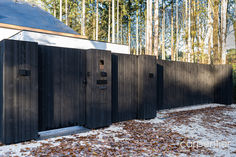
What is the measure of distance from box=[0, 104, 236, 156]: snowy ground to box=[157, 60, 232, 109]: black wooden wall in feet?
7.81

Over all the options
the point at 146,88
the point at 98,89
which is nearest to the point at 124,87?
→ the point at 146,88

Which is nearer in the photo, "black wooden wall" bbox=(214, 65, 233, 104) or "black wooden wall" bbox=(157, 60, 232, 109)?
"black wooden wall" bbox=(157, 60, 232, 109)

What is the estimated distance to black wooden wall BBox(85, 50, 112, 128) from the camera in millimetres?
4988

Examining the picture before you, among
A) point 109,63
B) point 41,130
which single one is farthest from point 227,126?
point 41,130

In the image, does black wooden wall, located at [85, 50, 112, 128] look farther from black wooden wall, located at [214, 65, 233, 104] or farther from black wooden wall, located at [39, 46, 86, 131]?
black wooden wall, located at [214, 65, 233, 104]

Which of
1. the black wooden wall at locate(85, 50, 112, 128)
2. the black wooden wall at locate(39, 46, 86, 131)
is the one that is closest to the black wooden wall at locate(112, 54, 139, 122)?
the black wooden wall at locate(85, 50, 112, 128)

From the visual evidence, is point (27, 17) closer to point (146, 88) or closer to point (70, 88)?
point (70, 88)

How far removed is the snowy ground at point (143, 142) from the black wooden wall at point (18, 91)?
0.29 meters

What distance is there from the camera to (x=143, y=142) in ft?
13.8

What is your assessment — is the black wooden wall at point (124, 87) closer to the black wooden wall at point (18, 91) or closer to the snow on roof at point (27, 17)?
the black wooden wall at point (18, 91)

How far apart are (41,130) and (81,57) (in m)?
2.16

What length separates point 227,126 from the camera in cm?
582

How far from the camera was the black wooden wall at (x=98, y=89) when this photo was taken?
4.99 m

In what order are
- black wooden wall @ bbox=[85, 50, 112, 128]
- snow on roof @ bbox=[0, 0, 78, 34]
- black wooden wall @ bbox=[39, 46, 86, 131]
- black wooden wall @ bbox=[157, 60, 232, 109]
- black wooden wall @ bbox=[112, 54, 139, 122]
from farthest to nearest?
snow on roof @ bbox=[0, 0, 78, 34] < black wooden wall @ bbox=[157, 60, 232, 109] < black wooden wall @ bbox=[112, 54, 139, 122] < black wooden wall @ bbox=[85, 50, 112, 128] < black wooden wall @ bbox=[39, 46, 86, 131]
